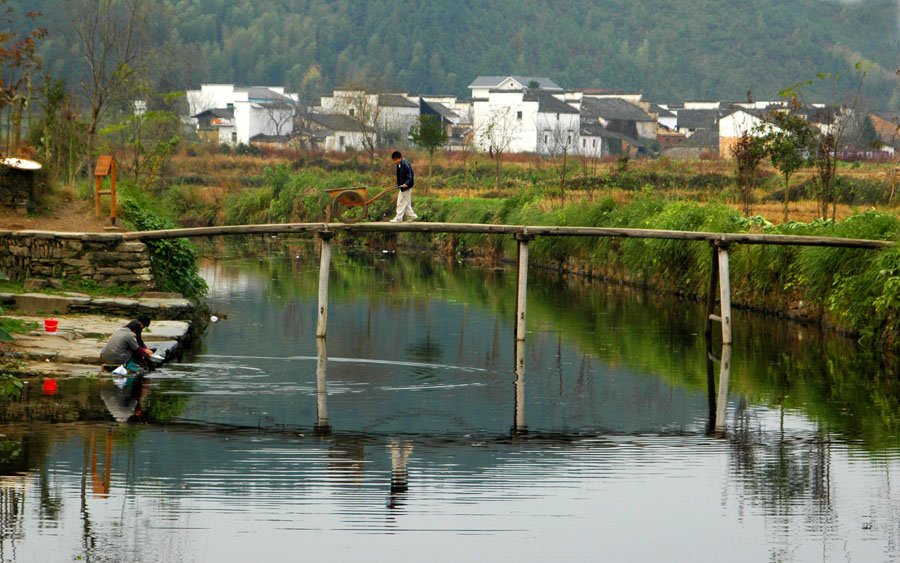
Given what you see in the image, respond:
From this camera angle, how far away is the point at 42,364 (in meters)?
15.6

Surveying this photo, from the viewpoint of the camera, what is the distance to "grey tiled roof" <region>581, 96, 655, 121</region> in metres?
99.8

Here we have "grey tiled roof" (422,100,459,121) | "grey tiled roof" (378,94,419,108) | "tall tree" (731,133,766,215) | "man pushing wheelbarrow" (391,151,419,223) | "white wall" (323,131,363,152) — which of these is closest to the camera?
"man pushing wheelbarrow" (391,151,419,223)

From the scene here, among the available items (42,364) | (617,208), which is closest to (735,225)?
(617,208)

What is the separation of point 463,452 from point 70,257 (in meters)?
10.8

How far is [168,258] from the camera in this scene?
21953 millimetres

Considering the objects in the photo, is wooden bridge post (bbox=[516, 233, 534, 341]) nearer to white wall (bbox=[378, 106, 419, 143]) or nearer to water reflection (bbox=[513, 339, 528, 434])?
Answer: water reflection (bbox=[513, 339, 528, 434])

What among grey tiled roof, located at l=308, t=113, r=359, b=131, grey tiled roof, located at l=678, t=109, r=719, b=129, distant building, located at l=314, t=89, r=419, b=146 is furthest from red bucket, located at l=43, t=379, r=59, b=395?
grey tiled roof, located at l=678, t=109, r=719, b=129

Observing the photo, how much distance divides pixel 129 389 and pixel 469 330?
851cm

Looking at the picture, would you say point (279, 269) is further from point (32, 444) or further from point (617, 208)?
point (32, 444)

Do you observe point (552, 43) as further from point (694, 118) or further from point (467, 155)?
point (467, 155)

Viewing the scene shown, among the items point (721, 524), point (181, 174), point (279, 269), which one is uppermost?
point (181, 174)

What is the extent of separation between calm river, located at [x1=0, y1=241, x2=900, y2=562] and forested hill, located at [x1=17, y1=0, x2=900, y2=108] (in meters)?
111

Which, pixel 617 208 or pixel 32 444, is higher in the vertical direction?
pixel 617 208

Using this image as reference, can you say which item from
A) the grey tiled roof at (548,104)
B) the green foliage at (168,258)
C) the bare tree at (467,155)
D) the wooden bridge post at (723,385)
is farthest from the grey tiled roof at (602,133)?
the wooden bridge post at (723,385)
